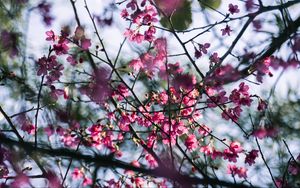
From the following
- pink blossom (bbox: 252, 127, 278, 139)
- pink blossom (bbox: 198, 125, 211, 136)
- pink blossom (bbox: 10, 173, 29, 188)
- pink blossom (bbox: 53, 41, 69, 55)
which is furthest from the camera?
pink blossom (bbox: 198, 125, 211, 136)

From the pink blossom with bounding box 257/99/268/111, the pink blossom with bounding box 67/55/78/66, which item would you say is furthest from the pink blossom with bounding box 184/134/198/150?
the pink blossom with bounding box 67/55/78/66

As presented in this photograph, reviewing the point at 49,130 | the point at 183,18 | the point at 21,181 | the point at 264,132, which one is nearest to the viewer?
the point at 21,181

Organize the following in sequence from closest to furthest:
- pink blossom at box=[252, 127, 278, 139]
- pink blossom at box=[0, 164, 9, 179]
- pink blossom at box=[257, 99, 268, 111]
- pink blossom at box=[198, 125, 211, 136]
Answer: pink blossom at box=[0, 164, 9, 179] → pink blossom at box=[252, 127, 278, 139] → pink blossom at box=[257, 99, 268, 111] → pink blossom at box=[198, 125, 211, 136]

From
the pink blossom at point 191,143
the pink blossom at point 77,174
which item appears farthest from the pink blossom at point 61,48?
the pink blossom at point 191,143

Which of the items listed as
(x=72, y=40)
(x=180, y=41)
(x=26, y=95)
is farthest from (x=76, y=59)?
(x=180, y=41)

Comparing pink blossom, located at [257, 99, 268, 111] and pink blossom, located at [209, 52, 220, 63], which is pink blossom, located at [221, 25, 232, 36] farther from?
pink blossom, located at [257, 99, 268, 111]

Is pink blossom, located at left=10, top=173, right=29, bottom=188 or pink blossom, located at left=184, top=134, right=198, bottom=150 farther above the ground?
pink blossom, located at left=184, top=134, right=198, bottom=150

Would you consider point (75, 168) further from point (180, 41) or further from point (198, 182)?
point (198, 182)

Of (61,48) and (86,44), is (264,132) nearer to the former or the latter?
(86,44)

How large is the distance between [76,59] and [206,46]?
3.31 feet

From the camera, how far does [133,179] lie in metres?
3.09

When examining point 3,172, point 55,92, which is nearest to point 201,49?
point 55,92

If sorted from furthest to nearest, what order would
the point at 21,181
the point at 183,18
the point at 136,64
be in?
the point at 136,64, the point at 183,18, the point at 21,181

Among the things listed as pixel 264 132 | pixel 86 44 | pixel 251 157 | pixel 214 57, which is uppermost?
pixel 86 44
